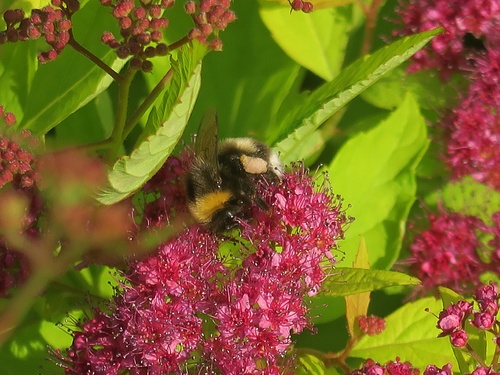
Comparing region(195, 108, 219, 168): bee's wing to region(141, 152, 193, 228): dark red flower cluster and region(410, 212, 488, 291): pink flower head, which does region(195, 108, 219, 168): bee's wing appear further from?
region(410, 212, 488, 291): pink flower head

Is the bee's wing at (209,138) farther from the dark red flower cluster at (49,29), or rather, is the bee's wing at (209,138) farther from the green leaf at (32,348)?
the green leaf at (32,348)

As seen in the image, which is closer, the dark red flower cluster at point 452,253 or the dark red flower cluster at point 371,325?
the dark red flower cluster at point 371,325

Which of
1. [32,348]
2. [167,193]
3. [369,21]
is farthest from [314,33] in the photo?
[32,348]

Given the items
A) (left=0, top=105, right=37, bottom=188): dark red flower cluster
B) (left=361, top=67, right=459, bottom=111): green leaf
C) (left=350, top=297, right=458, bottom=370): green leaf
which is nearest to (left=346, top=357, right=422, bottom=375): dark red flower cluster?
(left=350, top=297, right=458, bottom=370): green leaf

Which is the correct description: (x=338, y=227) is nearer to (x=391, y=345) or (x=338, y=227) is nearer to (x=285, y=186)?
(x=285, y=186)

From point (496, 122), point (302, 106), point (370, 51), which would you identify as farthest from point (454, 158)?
point (302, 106)

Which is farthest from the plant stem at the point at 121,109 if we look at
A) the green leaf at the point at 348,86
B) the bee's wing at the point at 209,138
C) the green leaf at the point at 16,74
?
the green leaf at the point at 16,74
